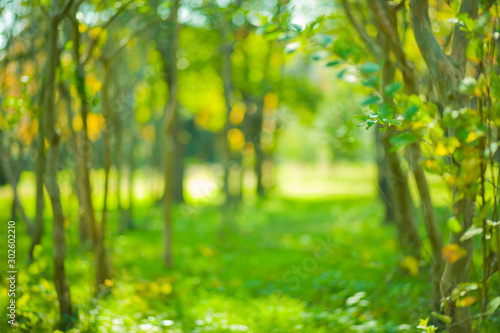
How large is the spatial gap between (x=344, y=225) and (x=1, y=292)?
747cm

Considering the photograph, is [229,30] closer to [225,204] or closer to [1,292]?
[225,204]

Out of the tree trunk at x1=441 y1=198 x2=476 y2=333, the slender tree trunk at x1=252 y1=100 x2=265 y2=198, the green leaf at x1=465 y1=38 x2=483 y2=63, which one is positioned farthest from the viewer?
the slender tree trunk at x1=252 y1=100 x2=265 y2=198

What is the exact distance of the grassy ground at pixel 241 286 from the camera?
3.44 m

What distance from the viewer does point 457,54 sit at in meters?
2.06

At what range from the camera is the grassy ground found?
3.44 m

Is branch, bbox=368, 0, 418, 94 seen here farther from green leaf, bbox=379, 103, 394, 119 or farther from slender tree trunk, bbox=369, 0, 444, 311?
green leaf, bbox=379, 103, 394, 119

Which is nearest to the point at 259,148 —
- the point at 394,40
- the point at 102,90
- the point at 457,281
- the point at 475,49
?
the point at 102,90

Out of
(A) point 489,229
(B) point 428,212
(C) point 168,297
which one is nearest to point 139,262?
(C) point 168,297

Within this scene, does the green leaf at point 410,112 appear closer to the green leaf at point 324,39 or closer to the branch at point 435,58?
the branch at point 435,58

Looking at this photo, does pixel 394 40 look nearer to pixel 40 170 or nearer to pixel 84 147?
pixel 40 170

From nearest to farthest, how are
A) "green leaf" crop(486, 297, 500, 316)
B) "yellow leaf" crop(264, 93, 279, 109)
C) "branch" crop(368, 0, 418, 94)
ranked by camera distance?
"green leaf" crop(486, 297, 500, 316) < "branch" crop(368, 0, 418, 94) < "yellow leaf" crop(264, 93, 279, 109)

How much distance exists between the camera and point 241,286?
4.95m

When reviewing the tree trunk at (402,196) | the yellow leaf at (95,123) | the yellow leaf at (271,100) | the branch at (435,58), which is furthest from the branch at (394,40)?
the yellow leaf at (271,100)

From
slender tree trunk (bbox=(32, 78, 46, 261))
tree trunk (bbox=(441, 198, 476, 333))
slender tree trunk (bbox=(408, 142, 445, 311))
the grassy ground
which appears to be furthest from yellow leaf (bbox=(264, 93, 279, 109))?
tree trunk (bbox=(441, 198, 476, 333))
